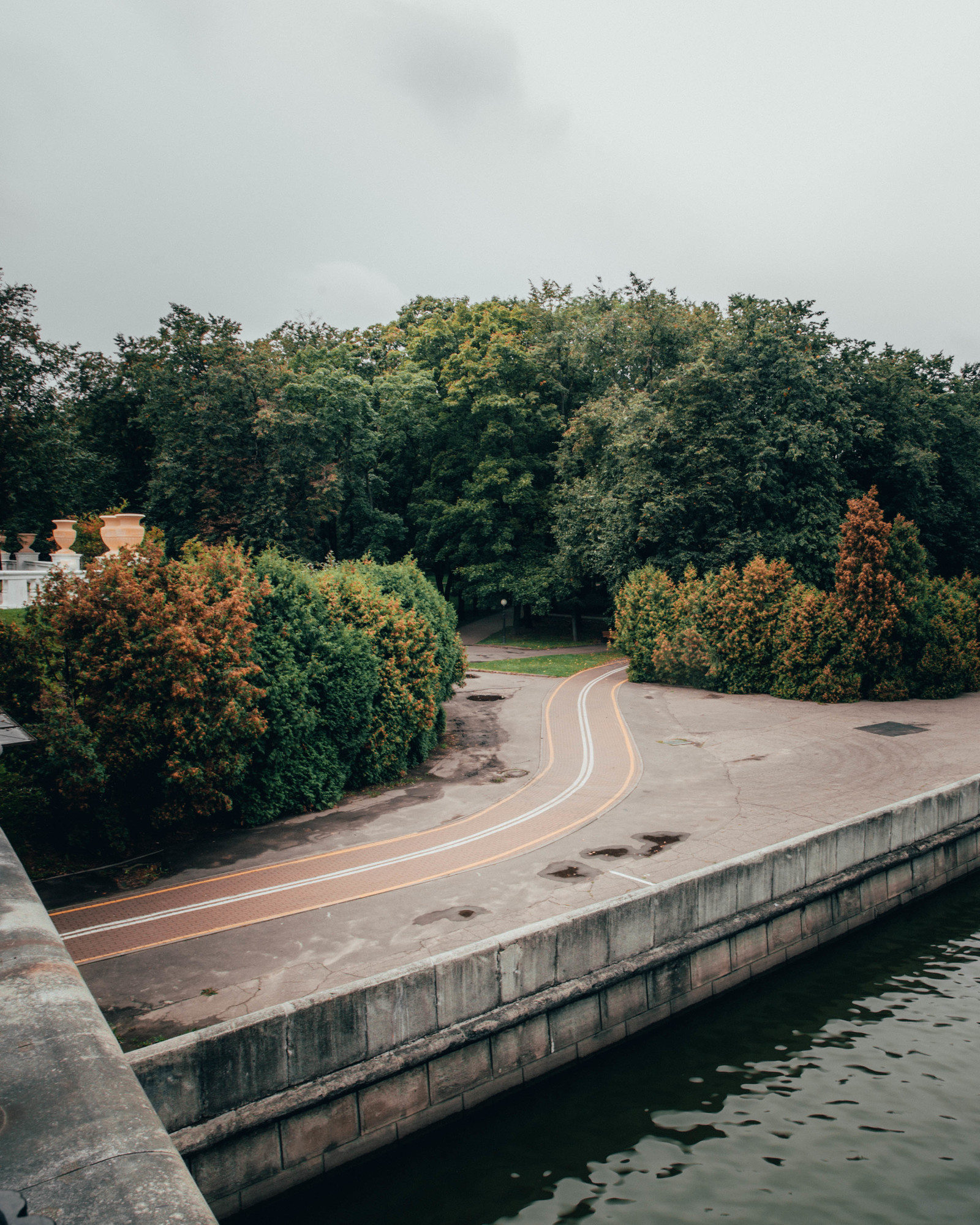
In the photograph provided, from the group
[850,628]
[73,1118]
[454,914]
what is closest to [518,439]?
[850,628]

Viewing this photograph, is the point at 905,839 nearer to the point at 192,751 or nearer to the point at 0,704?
the point at 192,751

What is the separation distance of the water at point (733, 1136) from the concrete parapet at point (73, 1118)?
Answer: 127 inches

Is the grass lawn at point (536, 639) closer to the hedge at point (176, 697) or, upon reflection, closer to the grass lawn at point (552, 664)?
the grass lawn at point (552, 664)

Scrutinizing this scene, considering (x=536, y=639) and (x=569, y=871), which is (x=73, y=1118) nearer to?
(x=569, y=871)

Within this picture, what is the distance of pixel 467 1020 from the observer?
8.57 m

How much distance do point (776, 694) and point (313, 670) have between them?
18.3 metres

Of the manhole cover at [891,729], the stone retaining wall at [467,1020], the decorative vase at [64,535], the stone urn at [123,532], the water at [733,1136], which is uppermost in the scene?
the decorative vase at [64,535]

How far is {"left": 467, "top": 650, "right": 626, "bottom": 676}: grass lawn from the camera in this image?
Result: 35.6 meters

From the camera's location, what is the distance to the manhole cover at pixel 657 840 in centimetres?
1323

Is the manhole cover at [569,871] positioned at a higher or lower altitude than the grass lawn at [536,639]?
lower

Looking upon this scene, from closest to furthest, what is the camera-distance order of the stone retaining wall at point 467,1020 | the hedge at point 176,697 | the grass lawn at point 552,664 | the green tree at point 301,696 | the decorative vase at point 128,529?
the stone retaining wall at point 467,1020
the hedge at point 176,697
the green tree at point 301,696
the decorative vase at point 128,529
the grass lawn at point 552,664

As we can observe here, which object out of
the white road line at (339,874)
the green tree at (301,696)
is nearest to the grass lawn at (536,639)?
the white road line at (339,874)

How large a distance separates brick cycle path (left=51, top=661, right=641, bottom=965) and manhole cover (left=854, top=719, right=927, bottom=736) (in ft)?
25.0

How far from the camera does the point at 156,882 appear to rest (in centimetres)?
1232
